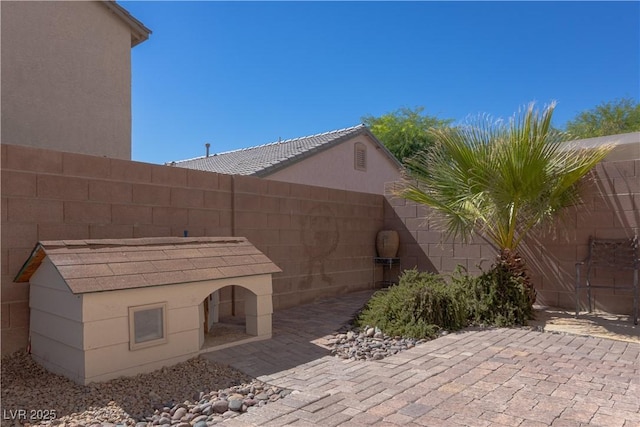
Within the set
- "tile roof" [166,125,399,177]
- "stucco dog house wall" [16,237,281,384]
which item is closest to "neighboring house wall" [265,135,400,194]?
"tile roof" [166,125,399,177]

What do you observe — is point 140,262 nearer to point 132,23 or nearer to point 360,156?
point 132,23

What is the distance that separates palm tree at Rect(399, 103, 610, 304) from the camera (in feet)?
19.8

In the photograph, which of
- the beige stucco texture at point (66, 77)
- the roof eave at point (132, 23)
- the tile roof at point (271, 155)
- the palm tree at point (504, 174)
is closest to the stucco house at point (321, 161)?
the tile roof at point (271, 155)

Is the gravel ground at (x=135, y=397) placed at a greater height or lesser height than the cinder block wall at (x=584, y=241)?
lesser

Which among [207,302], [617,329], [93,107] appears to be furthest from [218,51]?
[617,329]

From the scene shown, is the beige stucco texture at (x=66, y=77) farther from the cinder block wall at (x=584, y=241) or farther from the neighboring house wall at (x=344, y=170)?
the cinder block wall at (x=584, y=241)

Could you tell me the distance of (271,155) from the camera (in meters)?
15.1

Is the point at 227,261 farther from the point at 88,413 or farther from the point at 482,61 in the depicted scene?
the point at 482,61

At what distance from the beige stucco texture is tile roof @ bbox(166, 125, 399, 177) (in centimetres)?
394

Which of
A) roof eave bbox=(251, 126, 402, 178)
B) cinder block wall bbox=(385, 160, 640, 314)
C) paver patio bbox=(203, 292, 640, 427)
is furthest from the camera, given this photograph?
roof eave bbox=(251, 126, 402, 178)

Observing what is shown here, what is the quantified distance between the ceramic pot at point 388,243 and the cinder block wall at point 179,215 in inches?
8.8

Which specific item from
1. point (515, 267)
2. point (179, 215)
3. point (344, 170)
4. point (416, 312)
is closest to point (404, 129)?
point (344, 170)

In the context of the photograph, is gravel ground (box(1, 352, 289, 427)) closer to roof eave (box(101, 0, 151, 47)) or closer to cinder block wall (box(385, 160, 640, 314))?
cinder block wall (box(385, 160, 640, 314))

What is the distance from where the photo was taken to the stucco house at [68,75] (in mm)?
7977
